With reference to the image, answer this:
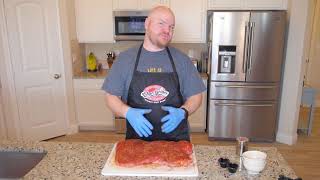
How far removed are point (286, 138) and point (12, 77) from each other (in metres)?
3.43

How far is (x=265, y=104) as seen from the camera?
339 cm

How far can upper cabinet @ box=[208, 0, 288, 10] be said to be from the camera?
3.41m

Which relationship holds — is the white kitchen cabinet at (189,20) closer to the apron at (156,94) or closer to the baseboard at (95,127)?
the baseboard at (95,127)

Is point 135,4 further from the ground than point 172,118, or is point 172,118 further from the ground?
point 135,4

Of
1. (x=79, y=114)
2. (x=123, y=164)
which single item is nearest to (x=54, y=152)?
(x=123, y=164)

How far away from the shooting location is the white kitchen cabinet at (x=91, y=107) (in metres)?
3.65

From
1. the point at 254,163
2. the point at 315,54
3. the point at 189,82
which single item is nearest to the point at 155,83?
the point at 189,82

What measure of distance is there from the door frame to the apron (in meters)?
2.17

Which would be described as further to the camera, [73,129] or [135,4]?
[73,129]

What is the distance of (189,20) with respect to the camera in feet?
11.9

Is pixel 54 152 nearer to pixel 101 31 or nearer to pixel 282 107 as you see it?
pixel 101 31

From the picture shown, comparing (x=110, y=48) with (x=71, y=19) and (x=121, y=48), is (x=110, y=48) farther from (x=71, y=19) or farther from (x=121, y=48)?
(x=71, y=19)

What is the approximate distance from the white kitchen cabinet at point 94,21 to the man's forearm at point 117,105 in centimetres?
235

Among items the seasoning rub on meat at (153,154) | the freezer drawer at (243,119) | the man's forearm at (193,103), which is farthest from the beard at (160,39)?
the freezer drawer at (243,119)
